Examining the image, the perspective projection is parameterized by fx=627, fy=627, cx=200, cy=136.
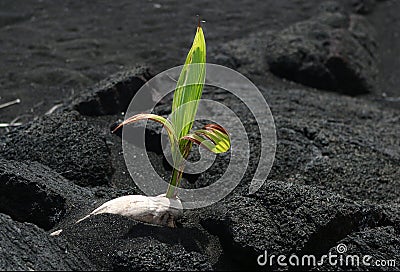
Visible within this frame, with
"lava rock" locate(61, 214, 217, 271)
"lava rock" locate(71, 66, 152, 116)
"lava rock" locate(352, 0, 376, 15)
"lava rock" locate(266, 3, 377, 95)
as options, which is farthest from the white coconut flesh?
"lava rock" locate(352, 0, 376, 15)

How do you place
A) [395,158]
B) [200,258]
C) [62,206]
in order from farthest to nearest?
[395,158], [62,206], [200,258]

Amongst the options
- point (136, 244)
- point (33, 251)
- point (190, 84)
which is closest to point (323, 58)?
point (190, 84)

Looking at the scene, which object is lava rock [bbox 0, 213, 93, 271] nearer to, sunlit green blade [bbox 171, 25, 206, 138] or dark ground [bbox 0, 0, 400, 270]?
dark ground [bbox 0, 0, 400, 270]

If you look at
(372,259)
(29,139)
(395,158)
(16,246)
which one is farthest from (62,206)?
(395,158)

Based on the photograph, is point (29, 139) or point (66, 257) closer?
point (66, 257)

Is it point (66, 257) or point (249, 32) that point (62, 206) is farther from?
point (249, 32)

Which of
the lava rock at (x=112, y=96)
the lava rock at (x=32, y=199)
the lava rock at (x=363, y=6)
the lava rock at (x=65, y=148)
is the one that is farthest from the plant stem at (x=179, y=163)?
the lava rock at (x=363, y=6)

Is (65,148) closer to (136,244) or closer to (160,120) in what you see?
(160,120)
